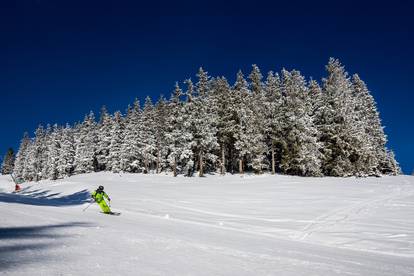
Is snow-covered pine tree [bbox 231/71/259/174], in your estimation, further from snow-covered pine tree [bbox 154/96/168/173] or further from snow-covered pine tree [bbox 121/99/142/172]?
snow-covered pine tree [bbox 121/99/142/172]

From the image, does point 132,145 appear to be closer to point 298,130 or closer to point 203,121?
point 203,121


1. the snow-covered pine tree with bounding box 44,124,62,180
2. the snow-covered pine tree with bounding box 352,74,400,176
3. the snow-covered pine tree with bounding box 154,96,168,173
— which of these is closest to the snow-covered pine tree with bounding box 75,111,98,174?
the snow-covered pine tree with bounding box 44,124,62,180

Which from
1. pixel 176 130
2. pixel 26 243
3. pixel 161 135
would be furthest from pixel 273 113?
pixel 26 243

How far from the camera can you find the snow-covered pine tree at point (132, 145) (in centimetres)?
6511

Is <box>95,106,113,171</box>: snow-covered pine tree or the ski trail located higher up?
<box>95,106,113,171</box>: snow-covered pine tree

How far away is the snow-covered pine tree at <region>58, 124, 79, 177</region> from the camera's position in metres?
77.1

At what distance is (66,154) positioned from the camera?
78250 mm

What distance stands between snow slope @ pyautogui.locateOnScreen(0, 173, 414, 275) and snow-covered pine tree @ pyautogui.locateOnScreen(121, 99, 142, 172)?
36533 millimetres

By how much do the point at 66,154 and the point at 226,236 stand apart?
7381 cm

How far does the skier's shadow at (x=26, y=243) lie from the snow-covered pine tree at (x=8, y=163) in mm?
143780

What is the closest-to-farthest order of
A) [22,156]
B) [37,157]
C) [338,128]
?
[338,128]
[37,157]
[22,156]

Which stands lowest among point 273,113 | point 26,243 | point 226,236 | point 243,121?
point 226,236

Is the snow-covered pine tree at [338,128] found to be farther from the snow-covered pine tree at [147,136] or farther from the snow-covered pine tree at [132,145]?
the snow-covered pine tree at [132,145]

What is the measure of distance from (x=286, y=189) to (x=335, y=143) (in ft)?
66.9
